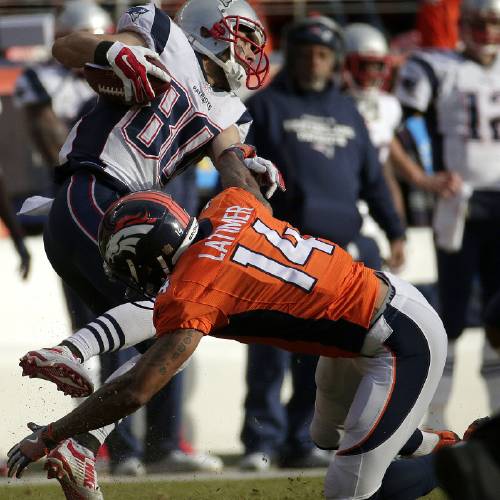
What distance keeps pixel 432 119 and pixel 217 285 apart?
343 cm

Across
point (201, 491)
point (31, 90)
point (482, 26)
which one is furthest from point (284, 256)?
point (482, 26)

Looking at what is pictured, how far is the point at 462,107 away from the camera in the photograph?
23.0ft

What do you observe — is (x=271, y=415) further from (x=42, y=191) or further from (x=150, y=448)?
(x=42, y=191)

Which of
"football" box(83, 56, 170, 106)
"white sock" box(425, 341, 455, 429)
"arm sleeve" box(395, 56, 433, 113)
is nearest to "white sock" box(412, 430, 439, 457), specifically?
"football" box(83, 56, 170, 106)

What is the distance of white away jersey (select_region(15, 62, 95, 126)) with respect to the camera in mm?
6836

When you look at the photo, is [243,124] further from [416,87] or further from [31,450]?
[416,87]

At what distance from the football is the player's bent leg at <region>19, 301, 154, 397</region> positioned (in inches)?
28.7

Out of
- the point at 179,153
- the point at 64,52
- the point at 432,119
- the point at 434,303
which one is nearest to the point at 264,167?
the point at 179,153

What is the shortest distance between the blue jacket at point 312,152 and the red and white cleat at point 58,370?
210 centimetres

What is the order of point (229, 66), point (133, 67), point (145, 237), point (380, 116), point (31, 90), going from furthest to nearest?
point (380, 116) → point (31, 90) → point (229, 66) → point (133, 67) → point (145, 237)

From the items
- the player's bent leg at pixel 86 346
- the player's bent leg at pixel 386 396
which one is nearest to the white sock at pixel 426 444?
the player's bent leg at pixel 386 396

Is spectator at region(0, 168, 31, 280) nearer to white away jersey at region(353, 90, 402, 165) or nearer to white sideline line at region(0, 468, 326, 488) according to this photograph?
white sideline line at region(0, 468, 326, 488)

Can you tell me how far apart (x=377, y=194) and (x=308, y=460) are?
1.39 metres

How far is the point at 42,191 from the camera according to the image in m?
9.26
